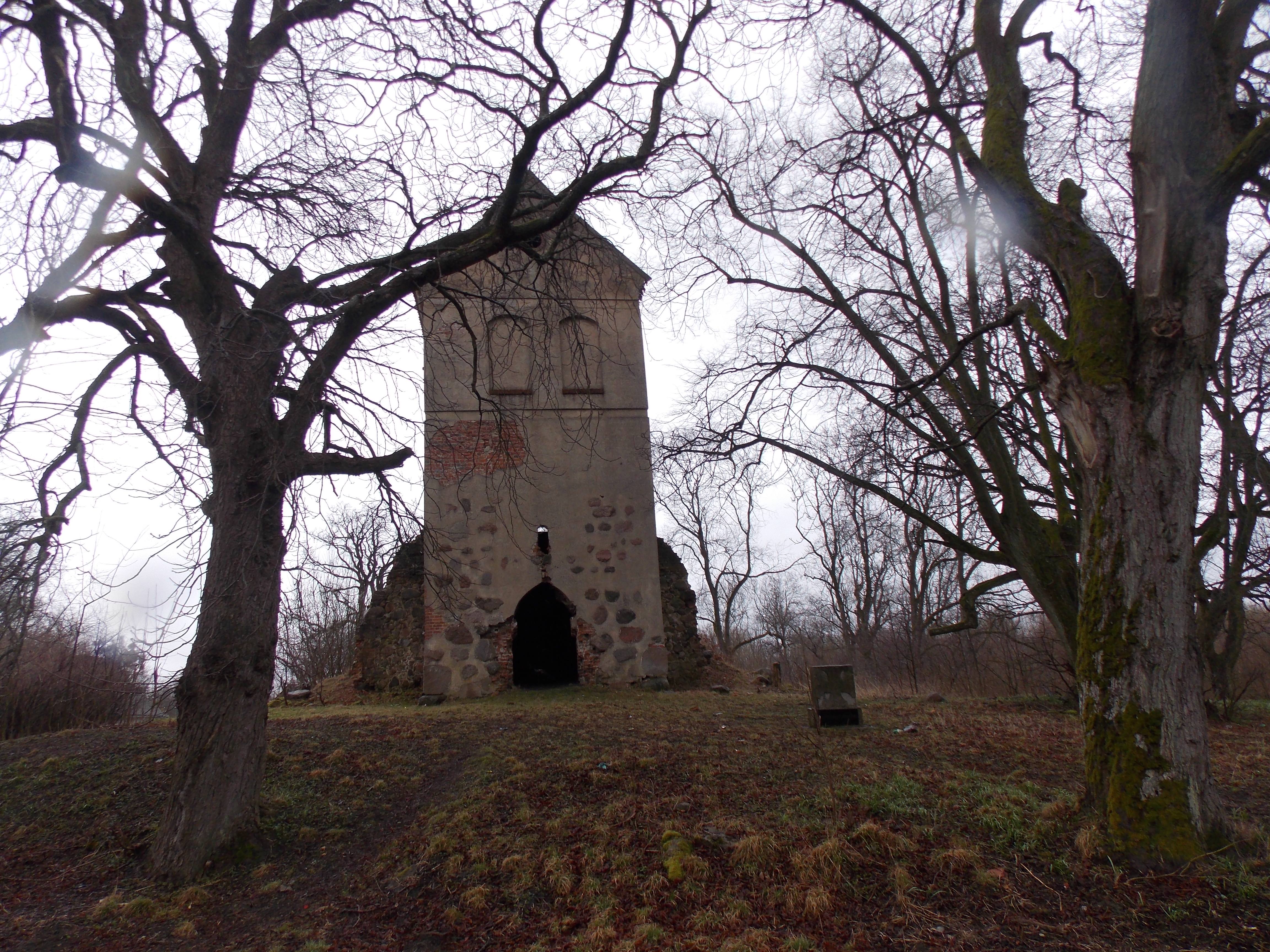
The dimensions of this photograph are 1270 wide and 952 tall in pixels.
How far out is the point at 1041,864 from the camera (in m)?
3.89

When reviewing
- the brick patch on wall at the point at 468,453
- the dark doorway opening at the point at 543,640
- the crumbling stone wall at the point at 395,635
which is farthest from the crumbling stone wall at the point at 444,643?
the dark doorway opening at the point at 543,640

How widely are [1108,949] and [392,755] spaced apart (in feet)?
17.8

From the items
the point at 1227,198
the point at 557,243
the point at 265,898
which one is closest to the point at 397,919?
the point at 265,898

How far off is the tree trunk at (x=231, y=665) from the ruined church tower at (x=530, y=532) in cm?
598

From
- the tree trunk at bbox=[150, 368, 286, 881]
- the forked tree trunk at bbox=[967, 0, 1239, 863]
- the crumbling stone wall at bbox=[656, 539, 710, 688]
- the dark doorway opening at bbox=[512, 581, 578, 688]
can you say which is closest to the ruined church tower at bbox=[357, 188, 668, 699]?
the crumbling stone wall at bbox=[656, 539, 710, 688]

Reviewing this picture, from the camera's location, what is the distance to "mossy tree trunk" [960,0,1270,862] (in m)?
3.82

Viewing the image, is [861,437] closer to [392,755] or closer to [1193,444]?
[1193,444]

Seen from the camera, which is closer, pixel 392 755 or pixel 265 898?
pixel 265 898

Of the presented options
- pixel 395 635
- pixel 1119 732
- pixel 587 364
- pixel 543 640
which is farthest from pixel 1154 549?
pixel 543 640

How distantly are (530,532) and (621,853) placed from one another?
24.8 ft

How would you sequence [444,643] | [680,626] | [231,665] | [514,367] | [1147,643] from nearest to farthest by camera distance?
[1147,643] → [231,665] → [444,643] → [514,367] → [680,626]

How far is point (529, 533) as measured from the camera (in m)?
11.7

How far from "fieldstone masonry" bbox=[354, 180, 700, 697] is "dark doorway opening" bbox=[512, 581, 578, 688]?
2511mm

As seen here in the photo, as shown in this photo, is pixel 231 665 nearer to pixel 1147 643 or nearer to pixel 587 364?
pixel 1147 643
